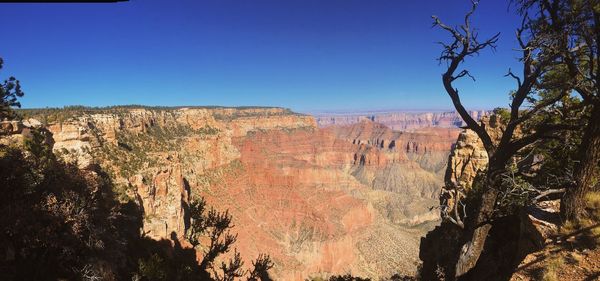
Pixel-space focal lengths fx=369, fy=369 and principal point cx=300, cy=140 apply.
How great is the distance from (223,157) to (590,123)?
8005cm

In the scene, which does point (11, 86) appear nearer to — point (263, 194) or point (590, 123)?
point (590, 123)

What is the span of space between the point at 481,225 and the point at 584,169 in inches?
93.1

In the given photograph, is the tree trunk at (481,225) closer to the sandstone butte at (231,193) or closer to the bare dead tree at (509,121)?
the bare dead tree at (509,121)

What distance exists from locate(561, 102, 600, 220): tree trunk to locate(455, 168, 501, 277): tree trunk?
1.44 m

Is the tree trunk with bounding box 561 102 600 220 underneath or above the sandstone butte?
above

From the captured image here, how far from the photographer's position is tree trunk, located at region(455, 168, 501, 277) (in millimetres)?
8453

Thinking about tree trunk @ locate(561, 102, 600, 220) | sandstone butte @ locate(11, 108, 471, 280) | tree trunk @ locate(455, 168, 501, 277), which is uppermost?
tree trunk @ locate(561, 102, 600, 220)

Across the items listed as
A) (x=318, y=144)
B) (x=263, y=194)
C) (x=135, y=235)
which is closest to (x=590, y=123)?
(x=135, y=235)

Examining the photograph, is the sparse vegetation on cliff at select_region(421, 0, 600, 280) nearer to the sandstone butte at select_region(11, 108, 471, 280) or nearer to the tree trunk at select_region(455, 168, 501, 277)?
the tree trunk at select_region(455, 168, 501, 277)

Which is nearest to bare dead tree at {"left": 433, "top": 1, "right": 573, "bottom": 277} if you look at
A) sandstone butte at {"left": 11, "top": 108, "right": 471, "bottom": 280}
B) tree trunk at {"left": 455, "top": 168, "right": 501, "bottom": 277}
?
tree trunk at {"left": 455, "top": 168, "right": 501, "bottom": 277}

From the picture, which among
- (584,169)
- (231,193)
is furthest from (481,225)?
(231,193)

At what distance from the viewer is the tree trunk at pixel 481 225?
27.7 ft

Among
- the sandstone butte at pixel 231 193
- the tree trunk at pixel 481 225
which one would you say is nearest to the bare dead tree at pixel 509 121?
the tree trunk at pixel 481 225

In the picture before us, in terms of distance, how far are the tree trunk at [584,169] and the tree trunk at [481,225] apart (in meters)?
1.44
